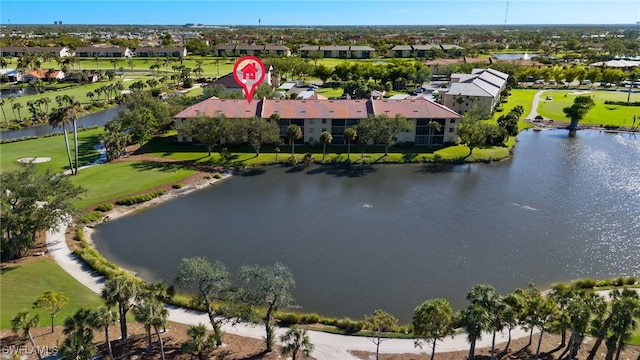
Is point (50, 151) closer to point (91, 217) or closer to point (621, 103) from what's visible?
point (91, 217)

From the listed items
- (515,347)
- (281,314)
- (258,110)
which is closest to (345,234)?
(281,314)

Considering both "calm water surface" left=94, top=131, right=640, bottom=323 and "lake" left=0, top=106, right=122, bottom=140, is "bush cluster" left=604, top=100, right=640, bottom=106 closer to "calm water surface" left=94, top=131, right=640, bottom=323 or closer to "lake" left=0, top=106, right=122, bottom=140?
"calm water surface" left=94, top=131, right=640, bottom=323

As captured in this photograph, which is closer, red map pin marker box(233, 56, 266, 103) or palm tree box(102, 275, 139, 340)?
palm tree box(102, 275, 139, 340)

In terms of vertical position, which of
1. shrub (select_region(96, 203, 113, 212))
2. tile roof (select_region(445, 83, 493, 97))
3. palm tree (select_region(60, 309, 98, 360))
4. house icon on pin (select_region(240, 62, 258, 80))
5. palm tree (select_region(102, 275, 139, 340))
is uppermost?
house icon on pin (select_region(240, 62, 258, 80))

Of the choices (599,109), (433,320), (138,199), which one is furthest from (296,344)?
(599,109)

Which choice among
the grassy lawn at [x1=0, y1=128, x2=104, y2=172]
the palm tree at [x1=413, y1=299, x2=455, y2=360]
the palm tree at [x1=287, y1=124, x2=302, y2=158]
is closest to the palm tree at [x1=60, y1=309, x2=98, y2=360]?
the palm tree at [x1=413, y1=299, x2=455, y2=360]

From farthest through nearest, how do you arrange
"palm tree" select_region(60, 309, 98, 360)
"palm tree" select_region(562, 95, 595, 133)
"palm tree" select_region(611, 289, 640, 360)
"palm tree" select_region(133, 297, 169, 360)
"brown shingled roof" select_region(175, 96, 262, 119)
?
"palm tree" select_region(562, 95, 595, 133) < "brown shingled roof" select_region(175, 96, 262, 119) < "palm tree" select_region(133, 297, 169, 360) < "palm tree" select_region(60, 309, 98, 360) < "palm tree" select_region(611, 289, 640, 360)

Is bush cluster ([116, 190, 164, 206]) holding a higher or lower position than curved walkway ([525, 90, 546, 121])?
lower

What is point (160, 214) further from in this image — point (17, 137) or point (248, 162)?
point (17, 137)
